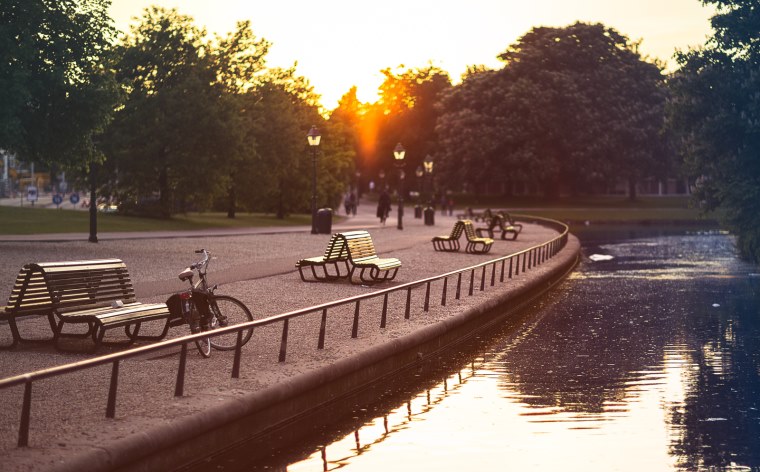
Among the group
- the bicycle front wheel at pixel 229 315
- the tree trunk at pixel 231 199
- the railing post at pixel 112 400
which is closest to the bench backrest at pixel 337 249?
the bicycle front wheel at pixel 229 315

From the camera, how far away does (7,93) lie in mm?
31469

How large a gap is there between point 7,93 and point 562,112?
75.8 meters

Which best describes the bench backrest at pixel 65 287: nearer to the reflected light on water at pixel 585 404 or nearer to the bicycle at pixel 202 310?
the bicycle at pixel 202 310

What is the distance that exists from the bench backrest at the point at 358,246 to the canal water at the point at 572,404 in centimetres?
396

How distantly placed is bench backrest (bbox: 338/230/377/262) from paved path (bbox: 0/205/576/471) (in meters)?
0.67

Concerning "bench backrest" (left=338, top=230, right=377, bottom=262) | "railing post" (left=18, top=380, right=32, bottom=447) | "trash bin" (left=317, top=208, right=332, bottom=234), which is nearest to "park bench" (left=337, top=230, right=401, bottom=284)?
"bench backrest" (left=338, top=230, right=377, bottom=262)

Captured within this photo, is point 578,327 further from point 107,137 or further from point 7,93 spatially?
point 107,137

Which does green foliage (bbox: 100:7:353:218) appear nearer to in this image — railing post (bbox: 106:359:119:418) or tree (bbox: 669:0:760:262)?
tree (bbox: 669:0:760:262)

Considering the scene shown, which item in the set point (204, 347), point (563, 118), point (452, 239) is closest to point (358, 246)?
point (452, 239)

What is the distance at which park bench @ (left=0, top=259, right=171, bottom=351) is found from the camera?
13.2 metres

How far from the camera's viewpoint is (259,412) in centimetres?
1032

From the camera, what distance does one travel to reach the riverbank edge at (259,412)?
8.15m

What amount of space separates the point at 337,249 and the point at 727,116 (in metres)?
17.4

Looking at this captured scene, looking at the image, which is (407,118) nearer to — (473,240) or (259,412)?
(473,240)
